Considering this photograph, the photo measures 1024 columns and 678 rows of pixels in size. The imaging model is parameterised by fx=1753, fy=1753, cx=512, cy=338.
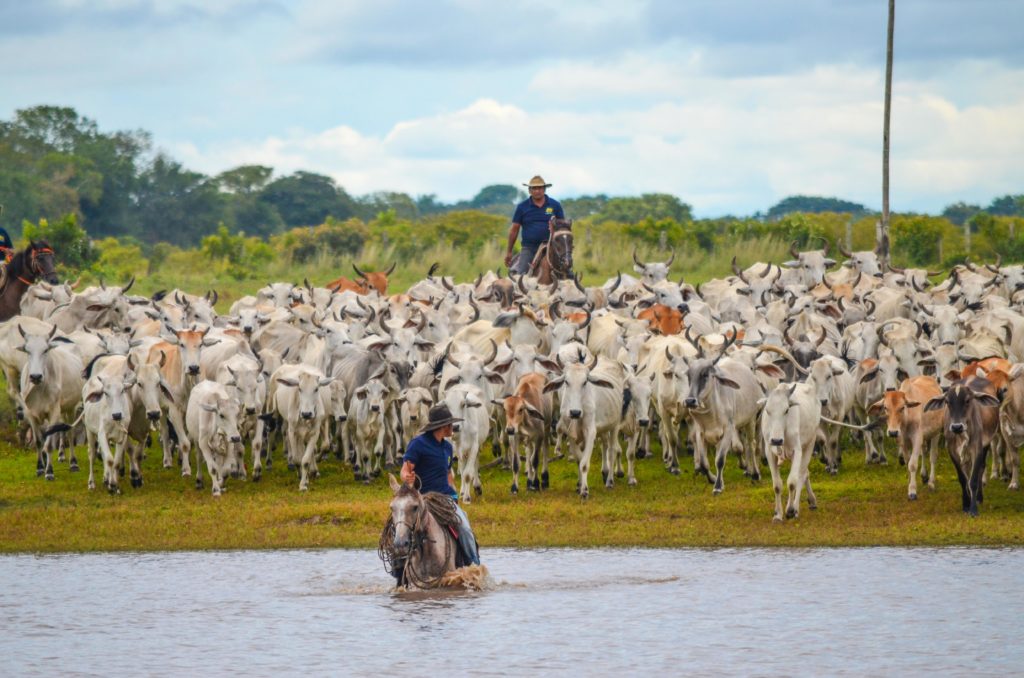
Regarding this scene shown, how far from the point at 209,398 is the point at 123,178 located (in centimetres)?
6617

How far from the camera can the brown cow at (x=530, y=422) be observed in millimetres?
20719

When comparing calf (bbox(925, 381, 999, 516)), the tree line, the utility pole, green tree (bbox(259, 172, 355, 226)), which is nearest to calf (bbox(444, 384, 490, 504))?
calf (bbox(925, 381, 999, 516))

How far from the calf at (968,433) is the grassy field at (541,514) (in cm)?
37

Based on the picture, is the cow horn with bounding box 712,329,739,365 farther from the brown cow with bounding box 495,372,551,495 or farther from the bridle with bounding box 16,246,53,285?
the bridle with bounding box 16,246,53,285

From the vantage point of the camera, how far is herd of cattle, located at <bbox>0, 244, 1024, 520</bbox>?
20047mm

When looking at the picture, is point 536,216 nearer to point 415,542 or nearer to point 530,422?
point 530,422

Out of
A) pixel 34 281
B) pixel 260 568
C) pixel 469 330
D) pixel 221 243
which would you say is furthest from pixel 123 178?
pixel 260 568

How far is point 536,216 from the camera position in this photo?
30125 millimetres

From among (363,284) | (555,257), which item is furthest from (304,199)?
(555,257)

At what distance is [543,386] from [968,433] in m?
5.33

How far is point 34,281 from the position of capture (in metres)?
29.7

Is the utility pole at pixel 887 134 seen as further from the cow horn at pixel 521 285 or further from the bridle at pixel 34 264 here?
the bridle at pixel 34 264

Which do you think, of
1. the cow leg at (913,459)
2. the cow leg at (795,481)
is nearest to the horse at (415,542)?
the cow leg at (795,481)

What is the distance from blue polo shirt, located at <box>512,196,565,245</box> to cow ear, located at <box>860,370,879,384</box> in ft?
28.8
